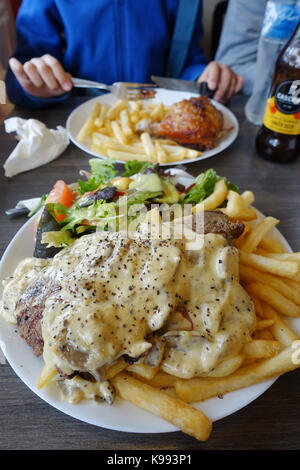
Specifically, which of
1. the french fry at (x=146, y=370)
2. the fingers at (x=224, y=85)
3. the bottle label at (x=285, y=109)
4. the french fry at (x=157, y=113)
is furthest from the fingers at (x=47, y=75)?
the french fry at (x=146, y=370)

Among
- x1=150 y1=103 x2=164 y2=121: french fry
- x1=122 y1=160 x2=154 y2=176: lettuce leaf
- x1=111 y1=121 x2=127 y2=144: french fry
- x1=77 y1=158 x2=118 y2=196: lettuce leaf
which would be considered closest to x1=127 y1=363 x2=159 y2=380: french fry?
x1=77 y1=158 x2=118 y2=196: lettuce leaf

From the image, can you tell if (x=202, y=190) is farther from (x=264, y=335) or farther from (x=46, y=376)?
(x=46, y=376)

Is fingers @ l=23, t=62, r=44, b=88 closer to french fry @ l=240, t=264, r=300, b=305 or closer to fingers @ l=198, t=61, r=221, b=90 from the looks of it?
fingers @ l=198, t=61, r=221, b=90

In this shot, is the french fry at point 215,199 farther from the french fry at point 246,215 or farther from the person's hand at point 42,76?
the person's hand at point 42,76

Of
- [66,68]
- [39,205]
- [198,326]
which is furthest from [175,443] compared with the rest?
[66,68]

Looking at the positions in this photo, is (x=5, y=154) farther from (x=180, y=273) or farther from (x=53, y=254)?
(x=180, y=273)

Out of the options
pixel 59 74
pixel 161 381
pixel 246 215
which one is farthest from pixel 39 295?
pixel 59 74

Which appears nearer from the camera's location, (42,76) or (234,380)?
(234,380)
